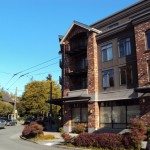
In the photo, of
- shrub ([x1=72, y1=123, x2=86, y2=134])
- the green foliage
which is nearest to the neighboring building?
shrub ([x1=72, y1=123, x2=86, y2=134])

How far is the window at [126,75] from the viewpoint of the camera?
33.0m

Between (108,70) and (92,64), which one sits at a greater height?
(92,64)

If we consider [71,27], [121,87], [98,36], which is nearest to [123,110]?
[121,87]

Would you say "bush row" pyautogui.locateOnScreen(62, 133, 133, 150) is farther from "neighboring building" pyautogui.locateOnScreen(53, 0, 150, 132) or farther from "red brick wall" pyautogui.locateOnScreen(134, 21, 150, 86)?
"red brick wall" pyautogui.locateOnScreen(134, 21, 150, 86)

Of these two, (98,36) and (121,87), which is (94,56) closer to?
(98,36)

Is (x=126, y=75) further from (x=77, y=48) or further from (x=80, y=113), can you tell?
(x=77, y=48)

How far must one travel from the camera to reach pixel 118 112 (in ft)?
113

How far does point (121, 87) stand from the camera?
34.0 m

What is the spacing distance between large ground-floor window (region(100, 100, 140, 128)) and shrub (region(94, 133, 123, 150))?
1036 centimetres

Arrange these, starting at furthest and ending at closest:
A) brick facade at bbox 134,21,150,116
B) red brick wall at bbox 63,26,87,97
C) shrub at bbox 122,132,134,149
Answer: red brick wall at bbox 63,26,87,97, brick facade at bbox 134,21,150,116, shrub at bbox 122,132,134,149

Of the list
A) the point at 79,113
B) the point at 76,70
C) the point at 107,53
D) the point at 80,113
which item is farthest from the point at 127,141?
the point at 76,70

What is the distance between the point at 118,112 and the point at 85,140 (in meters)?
11.7

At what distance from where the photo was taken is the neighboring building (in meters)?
31.4

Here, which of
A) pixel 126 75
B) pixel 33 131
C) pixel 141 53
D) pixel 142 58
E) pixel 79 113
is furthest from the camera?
pixel 79 113
